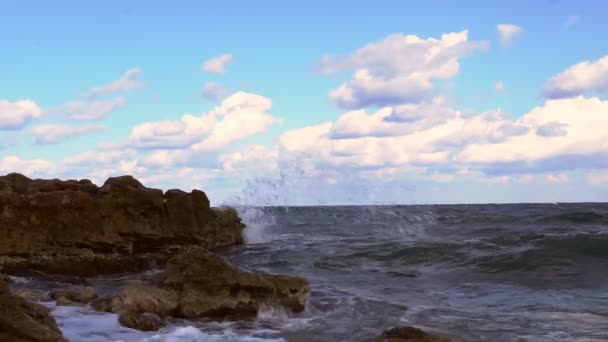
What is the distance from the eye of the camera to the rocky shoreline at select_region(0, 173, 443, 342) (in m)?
9.78

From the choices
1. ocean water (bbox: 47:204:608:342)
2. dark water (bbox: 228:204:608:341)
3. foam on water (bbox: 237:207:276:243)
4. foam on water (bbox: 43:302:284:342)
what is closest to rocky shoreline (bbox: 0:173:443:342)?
foam on water (bbox: 43:302:284:342)

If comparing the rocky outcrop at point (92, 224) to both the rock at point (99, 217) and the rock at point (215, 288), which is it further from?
the rock at point (215, 288)

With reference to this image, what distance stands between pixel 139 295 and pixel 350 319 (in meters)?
3.42

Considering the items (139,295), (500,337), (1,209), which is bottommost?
(500,337)

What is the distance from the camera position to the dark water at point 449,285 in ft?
33.4

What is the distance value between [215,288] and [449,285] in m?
6.93

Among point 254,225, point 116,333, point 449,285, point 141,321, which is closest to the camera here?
point 116,333

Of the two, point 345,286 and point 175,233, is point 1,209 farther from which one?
point 345,286

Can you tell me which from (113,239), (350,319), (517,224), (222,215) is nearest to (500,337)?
(350,319)

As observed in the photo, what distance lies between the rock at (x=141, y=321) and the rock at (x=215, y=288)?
97cm

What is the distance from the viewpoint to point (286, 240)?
28.0m

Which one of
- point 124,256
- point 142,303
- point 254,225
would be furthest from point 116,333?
point 254,225

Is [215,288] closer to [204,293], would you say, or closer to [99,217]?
[204,293]

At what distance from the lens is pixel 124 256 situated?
57.9 ft
